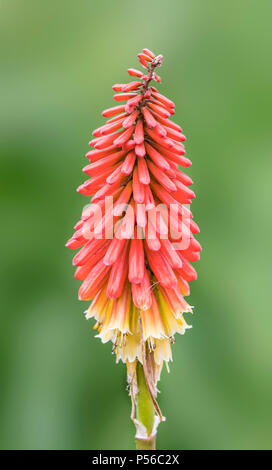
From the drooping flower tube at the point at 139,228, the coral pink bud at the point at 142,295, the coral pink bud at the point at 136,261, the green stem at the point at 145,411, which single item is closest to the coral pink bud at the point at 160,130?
the drooping flower tube at the point at 139,228

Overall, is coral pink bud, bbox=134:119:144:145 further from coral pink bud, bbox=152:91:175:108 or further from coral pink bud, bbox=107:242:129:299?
coral pink bud, bbox=107:242:129:299

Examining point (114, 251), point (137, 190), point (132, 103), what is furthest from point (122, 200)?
point (132, 103)

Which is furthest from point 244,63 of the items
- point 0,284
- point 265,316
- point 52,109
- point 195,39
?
point 0,284

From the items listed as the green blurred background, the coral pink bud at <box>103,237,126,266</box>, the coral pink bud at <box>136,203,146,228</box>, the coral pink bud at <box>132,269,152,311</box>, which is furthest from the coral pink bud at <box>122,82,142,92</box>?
the green blurred background

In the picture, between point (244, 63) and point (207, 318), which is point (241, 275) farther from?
point (244, 63)

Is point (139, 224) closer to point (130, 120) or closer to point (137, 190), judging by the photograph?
point (137, 190)

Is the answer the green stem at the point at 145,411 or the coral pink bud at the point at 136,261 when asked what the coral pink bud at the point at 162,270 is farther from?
the green stem at the point at 145,411
